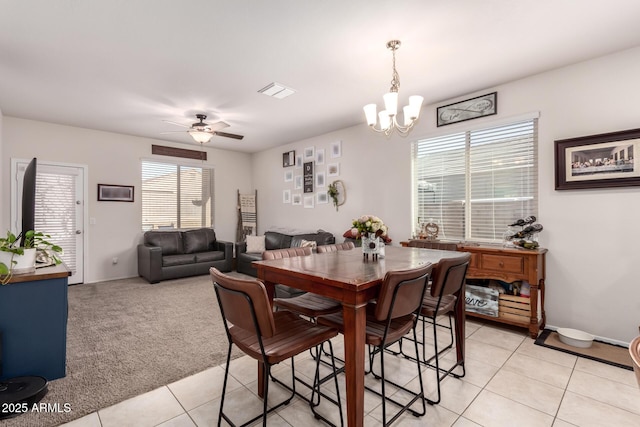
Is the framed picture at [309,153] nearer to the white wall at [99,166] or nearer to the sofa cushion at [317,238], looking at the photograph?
the sofa cushion at [317,238]

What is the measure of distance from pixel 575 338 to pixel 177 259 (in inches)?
224

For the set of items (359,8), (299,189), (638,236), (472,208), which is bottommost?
(638,236)

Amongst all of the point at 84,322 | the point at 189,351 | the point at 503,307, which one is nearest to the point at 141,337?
the point at 189,351

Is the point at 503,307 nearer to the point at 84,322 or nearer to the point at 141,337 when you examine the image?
the point at 141,337

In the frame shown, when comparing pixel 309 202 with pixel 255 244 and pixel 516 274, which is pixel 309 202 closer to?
pixel 255 244

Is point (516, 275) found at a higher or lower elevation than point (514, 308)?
higher

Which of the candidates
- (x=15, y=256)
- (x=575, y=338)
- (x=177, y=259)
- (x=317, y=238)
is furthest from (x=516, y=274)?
(x=177, y=259)

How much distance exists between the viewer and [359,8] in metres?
2.13

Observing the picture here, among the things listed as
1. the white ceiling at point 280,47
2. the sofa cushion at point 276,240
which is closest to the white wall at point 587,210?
the white ceiling at point 280,47

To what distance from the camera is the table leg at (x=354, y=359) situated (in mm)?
1497

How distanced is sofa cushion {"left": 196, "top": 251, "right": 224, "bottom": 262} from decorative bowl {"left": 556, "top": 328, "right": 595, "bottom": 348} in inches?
211

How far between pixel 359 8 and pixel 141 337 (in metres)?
3.55

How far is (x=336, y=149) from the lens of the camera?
539 cm

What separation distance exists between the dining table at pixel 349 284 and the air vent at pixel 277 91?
7.31 ft
